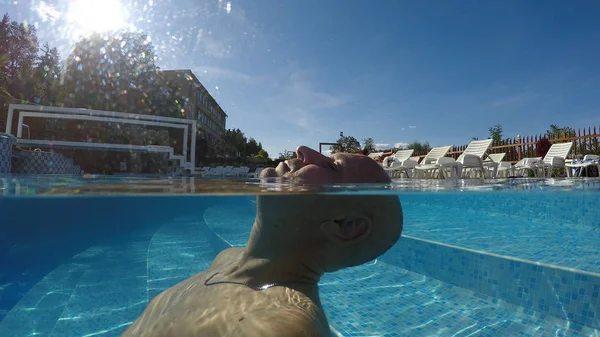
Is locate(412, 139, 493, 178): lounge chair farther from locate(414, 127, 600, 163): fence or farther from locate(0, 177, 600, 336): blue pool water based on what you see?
locate(414, 127, 600, 163): fence

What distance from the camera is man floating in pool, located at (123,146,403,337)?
1.09m

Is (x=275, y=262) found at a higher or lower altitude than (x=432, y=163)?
lower

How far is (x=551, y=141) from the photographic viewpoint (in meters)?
14.5

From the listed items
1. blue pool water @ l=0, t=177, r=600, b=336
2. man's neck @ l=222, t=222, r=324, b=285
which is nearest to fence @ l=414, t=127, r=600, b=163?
blue pool water @ l=0, t=177, r=600, b=336

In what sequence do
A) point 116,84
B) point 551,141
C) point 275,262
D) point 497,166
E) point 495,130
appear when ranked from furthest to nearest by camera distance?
1. point 495,130
2. point 116,84
3. point 551,141
4. point 497,166
5. point 275,262

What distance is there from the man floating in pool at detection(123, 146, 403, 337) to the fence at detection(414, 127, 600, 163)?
55.7 feet

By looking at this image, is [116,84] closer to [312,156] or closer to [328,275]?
[328,275]

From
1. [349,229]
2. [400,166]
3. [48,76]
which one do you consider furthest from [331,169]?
[48,76]

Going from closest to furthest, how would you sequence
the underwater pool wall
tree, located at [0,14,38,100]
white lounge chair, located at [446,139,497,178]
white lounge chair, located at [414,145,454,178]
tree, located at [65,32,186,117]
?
the underwater pool wall < white lounge chair, located at [446,139,497,178] < white lounge chair, located at [414,145,454,178] < tree, located at [0,14,38,100] < tree, located at [65,32,186,117]

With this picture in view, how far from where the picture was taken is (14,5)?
9.97 metres

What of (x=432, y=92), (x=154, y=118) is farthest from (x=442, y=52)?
(x=154, y=118)

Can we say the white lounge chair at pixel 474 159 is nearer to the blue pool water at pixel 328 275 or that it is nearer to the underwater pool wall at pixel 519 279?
the blue pool water at pixel 328 275

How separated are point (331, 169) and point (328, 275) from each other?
7.92ft

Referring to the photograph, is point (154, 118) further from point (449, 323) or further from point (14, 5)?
point (449, 323)
